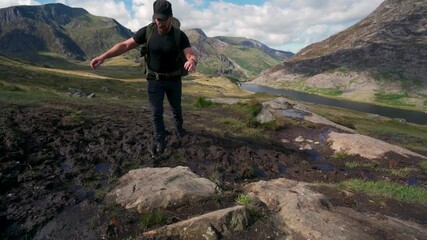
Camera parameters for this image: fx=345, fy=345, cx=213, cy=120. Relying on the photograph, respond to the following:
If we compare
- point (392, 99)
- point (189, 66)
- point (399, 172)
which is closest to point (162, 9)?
point (189, 66)

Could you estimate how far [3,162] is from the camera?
898cm

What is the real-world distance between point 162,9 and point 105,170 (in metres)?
4.66

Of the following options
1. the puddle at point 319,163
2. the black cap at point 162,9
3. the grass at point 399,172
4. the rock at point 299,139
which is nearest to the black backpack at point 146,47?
the black cap at point 162,9

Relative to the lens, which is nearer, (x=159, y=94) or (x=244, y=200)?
(x=244, y=200)

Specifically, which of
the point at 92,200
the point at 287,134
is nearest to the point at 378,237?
the point at 92,200

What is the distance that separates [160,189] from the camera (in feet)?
24.8

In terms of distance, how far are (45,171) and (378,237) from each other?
800 cm

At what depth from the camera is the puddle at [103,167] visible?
9.63 metres

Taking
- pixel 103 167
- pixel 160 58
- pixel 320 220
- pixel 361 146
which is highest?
pixel 160 58

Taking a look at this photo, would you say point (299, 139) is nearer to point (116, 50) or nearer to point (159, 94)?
point (159, 94)

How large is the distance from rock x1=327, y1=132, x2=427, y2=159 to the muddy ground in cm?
78

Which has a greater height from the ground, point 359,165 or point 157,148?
point 157,148

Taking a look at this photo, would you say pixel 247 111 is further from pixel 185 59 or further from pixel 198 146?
pixel 185 59

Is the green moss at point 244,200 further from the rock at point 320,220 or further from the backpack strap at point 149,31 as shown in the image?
the backpack strap at point 149,31
